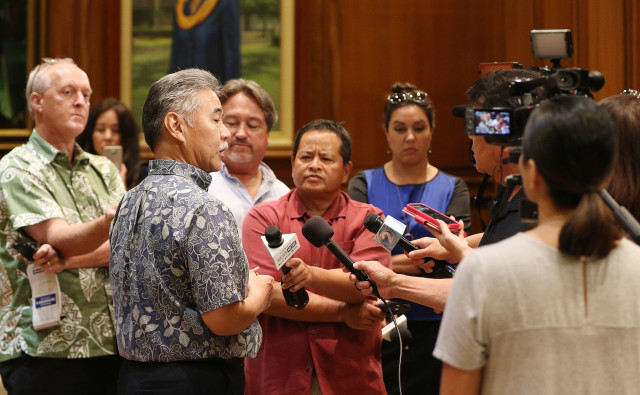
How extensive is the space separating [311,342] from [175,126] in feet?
3.25

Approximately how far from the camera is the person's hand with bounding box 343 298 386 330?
2.71 m

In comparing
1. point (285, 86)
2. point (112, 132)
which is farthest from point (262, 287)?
point (285, 86)

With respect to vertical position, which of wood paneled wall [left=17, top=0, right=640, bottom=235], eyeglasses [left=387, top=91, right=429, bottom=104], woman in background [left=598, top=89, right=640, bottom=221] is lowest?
woman in background [left=598, top=89, right=640, bottom=221]

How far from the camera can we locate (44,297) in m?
2.90

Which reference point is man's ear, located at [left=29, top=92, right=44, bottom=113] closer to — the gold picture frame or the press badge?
the press badge

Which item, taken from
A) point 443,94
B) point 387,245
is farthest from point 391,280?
point 443,94

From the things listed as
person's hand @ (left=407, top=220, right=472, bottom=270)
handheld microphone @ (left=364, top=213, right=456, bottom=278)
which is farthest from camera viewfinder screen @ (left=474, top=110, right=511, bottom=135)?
handheld microphone @ (left=364, top=213, right=456, bottom=278)

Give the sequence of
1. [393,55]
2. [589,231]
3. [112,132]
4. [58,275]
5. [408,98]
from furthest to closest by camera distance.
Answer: [393,55] → [112,132] → [408,98] → [58,275] → [589,231]

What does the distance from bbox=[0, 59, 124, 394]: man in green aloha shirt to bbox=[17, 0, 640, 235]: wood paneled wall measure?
6.47 ft

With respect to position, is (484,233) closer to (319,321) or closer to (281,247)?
(281,247)

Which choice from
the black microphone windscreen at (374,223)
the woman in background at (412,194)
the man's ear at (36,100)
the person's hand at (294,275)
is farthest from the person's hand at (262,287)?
the man's ear at (36,100)

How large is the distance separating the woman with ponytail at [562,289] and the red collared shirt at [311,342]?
4.06ft

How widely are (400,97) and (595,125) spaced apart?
2.48 metres

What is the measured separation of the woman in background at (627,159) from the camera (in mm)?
2053
